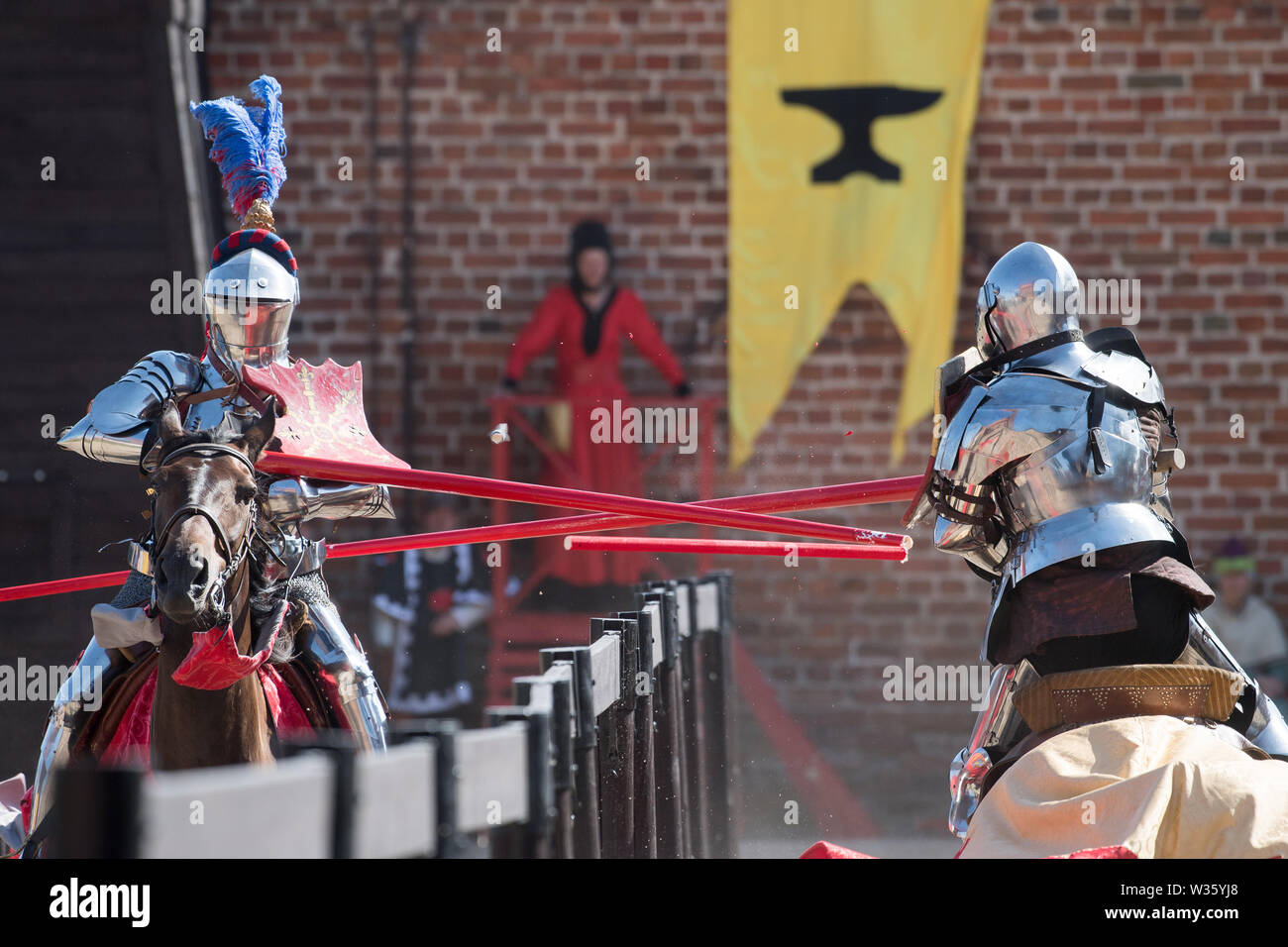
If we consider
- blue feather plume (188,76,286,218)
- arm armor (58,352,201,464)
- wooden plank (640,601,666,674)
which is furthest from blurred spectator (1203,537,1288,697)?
arm armor (58,352,201,464)

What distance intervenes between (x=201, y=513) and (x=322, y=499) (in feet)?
2.99

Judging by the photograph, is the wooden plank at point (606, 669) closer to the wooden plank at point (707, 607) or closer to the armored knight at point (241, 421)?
the armored knight at point (241, 421)

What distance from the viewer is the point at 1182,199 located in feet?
22.2

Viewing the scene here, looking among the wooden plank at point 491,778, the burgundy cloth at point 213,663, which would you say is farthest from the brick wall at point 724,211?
the wooden plank at point 491,778

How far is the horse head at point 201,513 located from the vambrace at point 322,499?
527 mm

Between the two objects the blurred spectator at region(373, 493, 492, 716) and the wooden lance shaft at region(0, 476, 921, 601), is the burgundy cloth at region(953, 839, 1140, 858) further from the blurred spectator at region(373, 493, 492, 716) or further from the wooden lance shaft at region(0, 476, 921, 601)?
the blurred spectator at region(373, 493, 492, 716)

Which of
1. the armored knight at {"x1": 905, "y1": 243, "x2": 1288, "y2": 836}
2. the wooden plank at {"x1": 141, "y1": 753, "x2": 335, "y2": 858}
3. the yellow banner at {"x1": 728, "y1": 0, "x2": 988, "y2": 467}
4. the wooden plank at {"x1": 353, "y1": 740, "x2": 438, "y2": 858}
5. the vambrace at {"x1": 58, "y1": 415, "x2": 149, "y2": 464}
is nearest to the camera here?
the wooden plank at {"x1": 141, "y1": 753, "x2": 335, "y2": 858}

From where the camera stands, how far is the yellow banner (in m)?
6.50

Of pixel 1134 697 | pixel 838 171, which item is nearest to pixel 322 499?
pixel 1134 697

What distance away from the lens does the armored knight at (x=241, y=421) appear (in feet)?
10.3

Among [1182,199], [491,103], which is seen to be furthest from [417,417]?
[1182,199]

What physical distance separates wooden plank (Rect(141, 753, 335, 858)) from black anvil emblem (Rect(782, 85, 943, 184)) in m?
5.10
